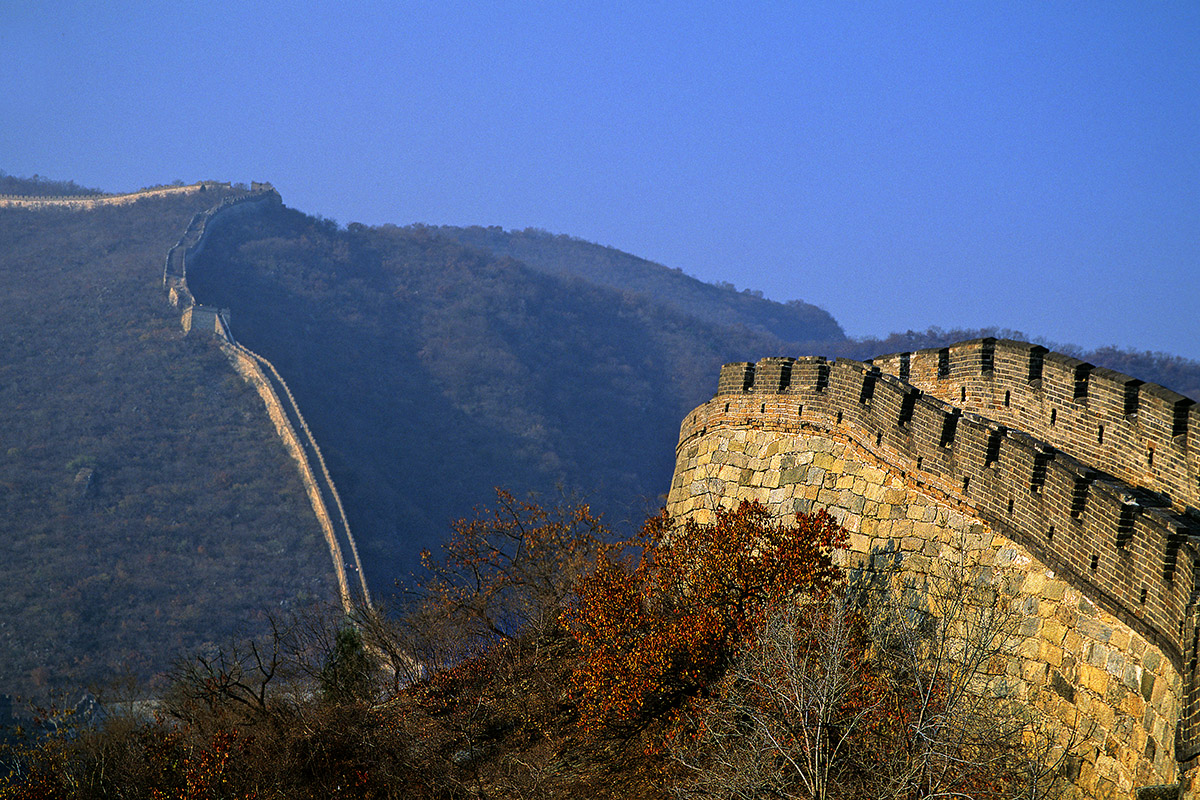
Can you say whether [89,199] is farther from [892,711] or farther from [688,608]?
[892,711]

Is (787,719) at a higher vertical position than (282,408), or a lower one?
higher

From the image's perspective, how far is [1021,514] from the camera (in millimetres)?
7777

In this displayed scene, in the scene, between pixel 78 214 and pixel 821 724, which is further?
pixel 78 214

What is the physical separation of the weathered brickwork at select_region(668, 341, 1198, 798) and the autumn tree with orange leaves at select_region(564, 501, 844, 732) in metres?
0.92

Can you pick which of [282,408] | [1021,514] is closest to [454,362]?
[282,408]

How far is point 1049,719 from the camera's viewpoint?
6875mm

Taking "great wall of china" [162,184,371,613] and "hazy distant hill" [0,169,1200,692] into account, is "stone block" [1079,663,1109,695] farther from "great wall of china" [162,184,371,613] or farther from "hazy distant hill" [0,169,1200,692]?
"great wall of china" [162,184,371,613]

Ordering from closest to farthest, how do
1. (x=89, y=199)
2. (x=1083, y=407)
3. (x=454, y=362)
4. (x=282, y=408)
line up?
(x=1083, y=407) < (x=282, y=408) < (x=454, y=362) < (x=89, y=199)

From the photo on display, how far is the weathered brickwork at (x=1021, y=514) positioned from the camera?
593 cm

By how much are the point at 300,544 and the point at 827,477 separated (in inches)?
1560

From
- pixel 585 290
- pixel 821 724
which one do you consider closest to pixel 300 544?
pixel 821 724

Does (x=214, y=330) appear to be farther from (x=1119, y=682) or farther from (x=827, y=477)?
(x=1119, y=682)

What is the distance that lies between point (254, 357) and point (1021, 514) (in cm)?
5615

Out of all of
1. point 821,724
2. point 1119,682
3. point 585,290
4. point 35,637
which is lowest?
point 35,637
